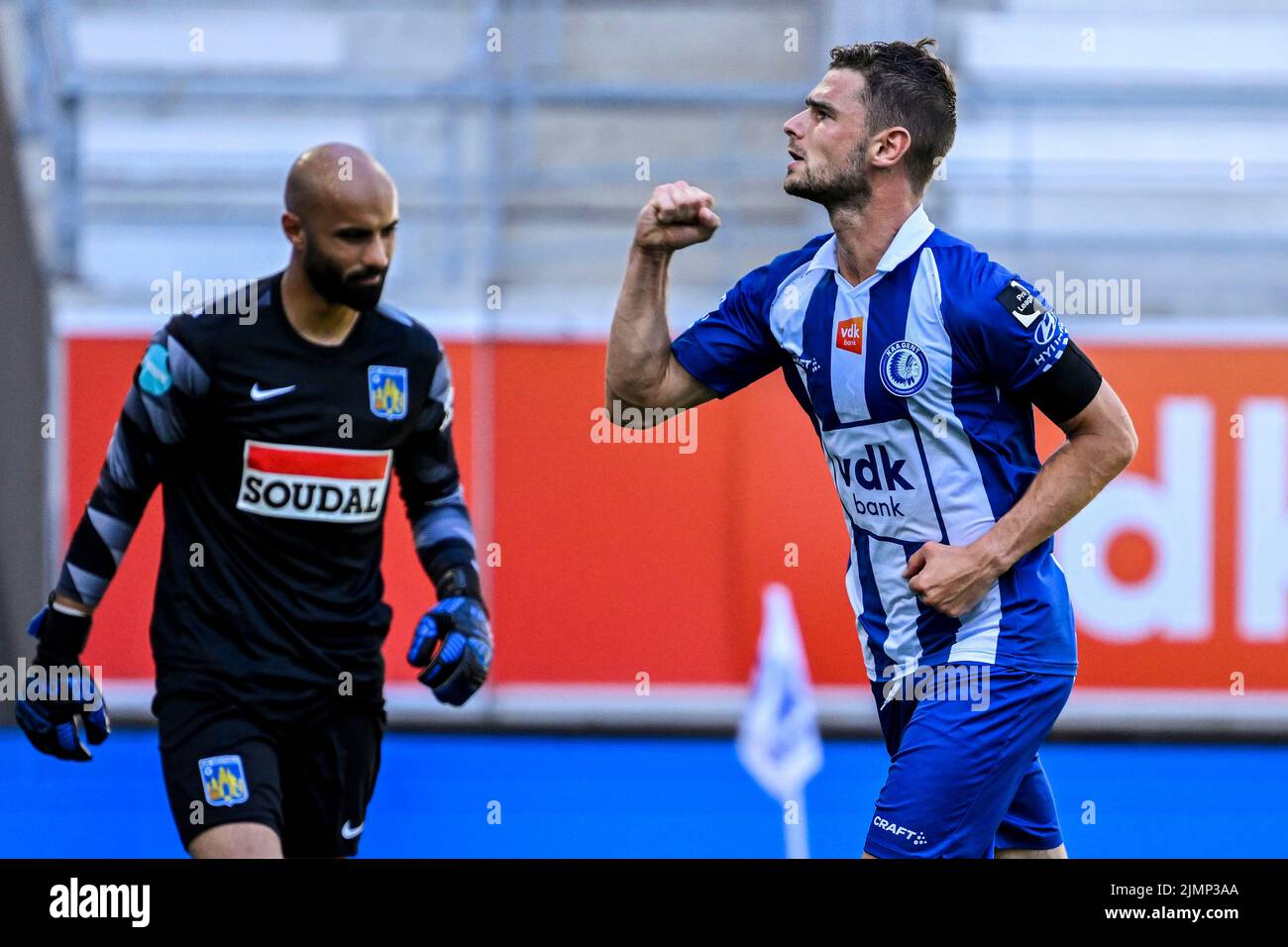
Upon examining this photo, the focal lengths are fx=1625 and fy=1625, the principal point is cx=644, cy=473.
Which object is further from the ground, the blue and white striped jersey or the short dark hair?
the short dark hair

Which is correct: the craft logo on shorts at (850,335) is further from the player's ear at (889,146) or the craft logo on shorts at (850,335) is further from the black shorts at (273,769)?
the black shorts at (273,769)

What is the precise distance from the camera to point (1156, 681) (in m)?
7.92

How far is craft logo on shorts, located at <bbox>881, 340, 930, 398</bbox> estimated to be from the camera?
10.6ft

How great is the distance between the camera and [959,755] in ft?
10.3

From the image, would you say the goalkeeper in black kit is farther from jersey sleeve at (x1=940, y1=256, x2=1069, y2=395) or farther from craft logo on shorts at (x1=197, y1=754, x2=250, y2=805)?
jersey sleeve at (x1=940, y1=256, x2=1069, y2=395)

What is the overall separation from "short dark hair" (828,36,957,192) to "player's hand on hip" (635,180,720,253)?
1.28 ft

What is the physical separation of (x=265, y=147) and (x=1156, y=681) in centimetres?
623

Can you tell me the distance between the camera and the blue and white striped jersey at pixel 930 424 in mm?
3223

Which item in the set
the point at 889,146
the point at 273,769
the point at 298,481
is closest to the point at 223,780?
the point at 273,769

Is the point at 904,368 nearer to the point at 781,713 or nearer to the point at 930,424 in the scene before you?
the point at 930,424

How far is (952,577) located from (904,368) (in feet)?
1.40

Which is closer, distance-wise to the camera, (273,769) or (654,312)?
(654,312)

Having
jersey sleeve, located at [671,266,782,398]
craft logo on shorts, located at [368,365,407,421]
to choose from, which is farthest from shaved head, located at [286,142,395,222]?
jersey sleeve, located at [671,266,782,398]

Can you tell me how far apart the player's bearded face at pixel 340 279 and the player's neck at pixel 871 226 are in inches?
42.2
